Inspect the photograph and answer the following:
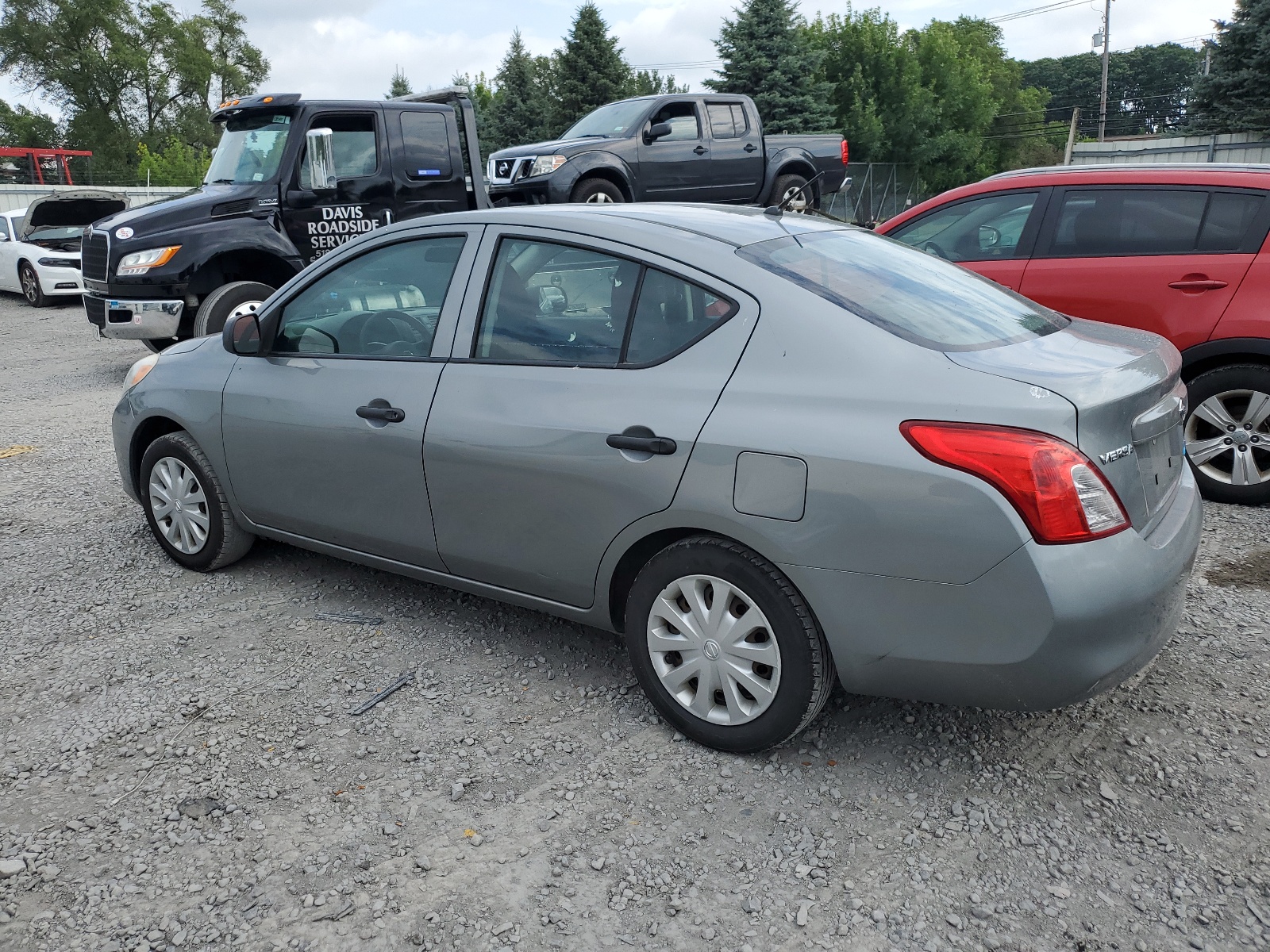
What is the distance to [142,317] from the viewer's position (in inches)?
367

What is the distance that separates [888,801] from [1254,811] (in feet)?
3.12

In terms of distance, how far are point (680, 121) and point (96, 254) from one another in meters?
7.80

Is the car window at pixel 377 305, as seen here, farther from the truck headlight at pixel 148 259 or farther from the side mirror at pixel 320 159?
the side mirror at pixel 320 159

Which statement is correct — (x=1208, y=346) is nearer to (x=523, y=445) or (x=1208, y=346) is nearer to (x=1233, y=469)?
(x=1233, y=469)

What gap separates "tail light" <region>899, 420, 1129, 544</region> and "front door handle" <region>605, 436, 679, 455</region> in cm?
71

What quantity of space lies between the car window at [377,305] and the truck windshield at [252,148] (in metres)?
6.31

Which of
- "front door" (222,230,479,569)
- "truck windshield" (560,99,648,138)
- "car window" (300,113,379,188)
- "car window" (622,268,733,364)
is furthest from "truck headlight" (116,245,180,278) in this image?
"car window" (622,268,733,364)

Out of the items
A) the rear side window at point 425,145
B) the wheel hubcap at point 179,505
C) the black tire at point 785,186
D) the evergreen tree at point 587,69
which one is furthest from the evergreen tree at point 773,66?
the wheel hubcap at point 179,505

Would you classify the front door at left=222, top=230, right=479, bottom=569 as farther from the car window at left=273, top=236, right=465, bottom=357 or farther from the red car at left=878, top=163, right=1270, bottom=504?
the red car at left=878, top=163, right=1270, bottom=504

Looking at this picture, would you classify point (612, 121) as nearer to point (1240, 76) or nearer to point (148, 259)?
point (148, 259)

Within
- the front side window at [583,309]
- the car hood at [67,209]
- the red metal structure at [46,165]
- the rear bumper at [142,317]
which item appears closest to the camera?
the front side window at [583,309]

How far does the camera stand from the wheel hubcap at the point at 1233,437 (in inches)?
203

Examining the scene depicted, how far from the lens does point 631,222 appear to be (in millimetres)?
3389

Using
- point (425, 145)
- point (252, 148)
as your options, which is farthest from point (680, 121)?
point (252, 148)
